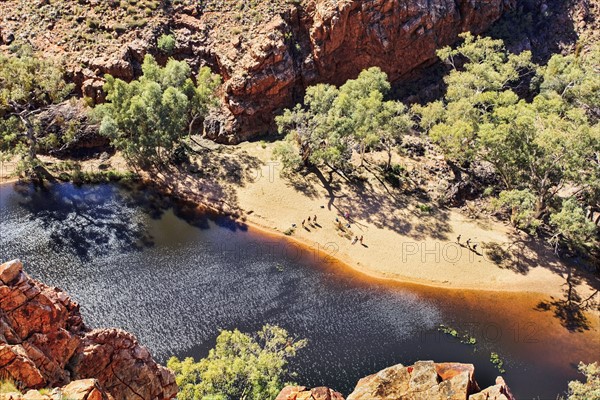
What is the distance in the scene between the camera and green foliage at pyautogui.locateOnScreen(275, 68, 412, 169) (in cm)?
6169

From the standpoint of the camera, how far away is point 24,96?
6228cm

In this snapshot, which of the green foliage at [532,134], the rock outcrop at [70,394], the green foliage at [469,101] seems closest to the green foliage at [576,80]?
the green foliage at [532,134]

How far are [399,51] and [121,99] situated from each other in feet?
150

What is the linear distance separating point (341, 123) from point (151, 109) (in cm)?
2584

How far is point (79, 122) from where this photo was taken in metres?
69.4

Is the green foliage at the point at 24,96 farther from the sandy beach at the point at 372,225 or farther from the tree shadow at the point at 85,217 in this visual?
the tree shadow at the point at 85,217

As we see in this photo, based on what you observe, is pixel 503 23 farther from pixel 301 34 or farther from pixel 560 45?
pixel 301 34

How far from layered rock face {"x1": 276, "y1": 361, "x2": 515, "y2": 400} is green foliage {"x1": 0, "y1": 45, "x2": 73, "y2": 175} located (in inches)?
2155

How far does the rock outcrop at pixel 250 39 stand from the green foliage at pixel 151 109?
737cm

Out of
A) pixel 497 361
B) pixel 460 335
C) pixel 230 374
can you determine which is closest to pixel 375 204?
pixel 460 335

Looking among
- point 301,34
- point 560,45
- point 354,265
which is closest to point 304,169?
point 354,265

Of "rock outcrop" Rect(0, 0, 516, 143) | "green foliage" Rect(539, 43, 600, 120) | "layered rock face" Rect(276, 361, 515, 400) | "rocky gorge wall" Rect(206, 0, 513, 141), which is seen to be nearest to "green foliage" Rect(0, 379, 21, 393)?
"layered rock face" Rect(276, 361, 515, 400)

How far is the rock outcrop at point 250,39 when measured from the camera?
239ft

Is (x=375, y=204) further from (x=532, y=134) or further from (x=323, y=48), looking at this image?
(x=323, y=48)
